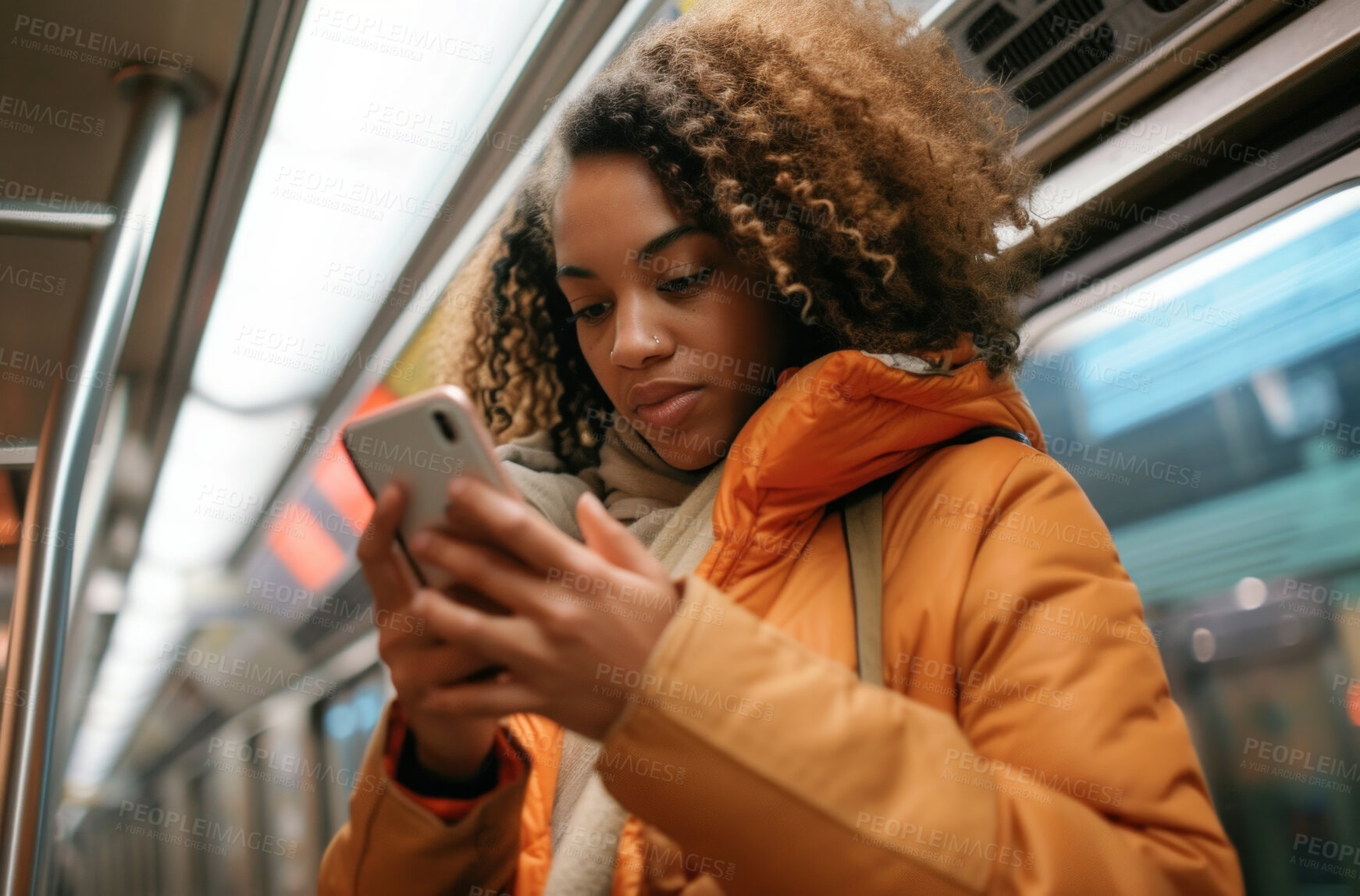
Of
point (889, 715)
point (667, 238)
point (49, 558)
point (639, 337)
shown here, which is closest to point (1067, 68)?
point (667, 238)

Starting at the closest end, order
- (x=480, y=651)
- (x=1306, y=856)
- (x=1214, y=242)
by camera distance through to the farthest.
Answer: (x=480, y=651), (x=1306, y=856), (x=1214, y=242)

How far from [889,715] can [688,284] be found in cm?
69

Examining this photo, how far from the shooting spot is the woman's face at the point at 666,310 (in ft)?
3.90

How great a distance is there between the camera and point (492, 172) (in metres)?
2.00

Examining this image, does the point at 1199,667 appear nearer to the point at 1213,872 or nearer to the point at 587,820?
the point at 1213,872

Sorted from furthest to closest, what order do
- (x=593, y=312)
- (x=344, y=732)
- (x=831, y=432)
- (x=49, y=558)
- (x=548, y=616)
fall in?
1. (x=344, y=732)
2. (x=49, y=558)
3. (x=593, y=312)
4. (x=831, y=432)
5. (x=548, y=616)

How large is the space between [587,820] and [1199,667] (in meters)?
1.30

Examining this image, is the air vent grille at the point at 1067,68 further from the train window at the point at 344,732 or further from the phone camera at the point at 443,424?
the train window at the point at 344,732

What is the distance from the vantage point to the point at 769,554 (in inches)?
41.0

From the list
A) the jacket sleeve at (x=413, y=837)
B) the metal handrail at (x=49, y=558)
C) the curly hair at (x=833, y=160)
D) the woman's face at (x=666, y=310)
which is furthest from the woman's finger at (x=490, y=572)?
the metal handrail at (x=49, y=558)

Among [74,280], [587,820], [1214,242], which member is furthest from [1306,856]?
[74,280]

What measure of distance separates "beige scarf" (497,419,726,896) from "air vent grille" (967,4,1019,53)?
3.42ft

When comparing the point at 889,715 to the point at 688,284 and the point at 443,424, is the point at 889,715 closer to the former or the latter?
the point at 443,424

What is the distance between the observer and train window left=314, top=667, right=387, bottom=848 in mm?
4914
